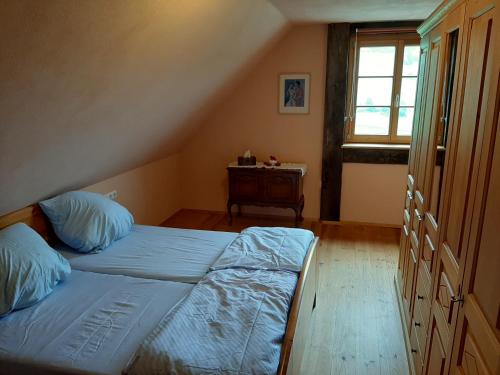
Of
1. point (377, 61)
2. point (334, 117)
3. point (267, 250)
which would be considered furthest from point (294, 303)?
point (377, 61)

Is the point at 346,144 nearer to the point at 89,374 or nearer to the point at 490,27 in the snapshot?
the point at 490,27

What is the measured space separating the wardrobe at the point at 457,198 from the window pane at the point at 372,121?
182cm

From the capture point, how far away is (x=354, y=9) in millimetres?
3256

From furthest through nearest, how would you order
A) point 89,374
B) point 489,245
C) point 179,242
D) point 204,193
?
point 204,193 → point 179,242 → point 89,374 → point 489,245

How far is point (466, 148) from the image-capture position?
1397 mm

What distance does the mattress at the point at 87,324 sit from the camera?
159 cm

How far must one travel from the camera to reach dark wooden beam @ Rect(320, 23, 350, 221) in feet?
13.3

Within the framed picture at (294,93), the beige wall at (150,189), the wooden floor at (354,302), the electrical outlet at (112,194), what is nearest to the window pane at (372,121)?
the framed picture at (294,93)

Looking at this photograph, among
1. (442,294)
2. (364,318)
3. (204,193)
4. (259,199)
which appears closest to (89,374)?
(442,294)

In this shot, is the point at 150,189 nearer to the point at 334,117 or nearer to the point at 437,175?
the point at 334,117

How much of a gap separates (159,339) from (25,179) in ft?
4.26

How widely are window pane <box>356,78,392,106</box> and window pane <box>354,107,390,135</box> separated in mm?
76

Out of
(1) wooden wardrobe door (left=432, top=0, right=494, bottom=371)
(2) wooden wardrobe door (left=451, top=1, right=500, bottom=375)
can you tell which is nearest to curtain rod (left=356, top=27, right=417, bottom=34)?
(1) wooden wardrobe door (left=432, top=0, right=494, bottom=371)

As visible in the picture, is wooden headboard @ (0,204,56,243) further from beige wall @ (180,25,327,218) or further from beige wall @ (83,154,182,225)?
beige wall @ (180,25,327,218)
